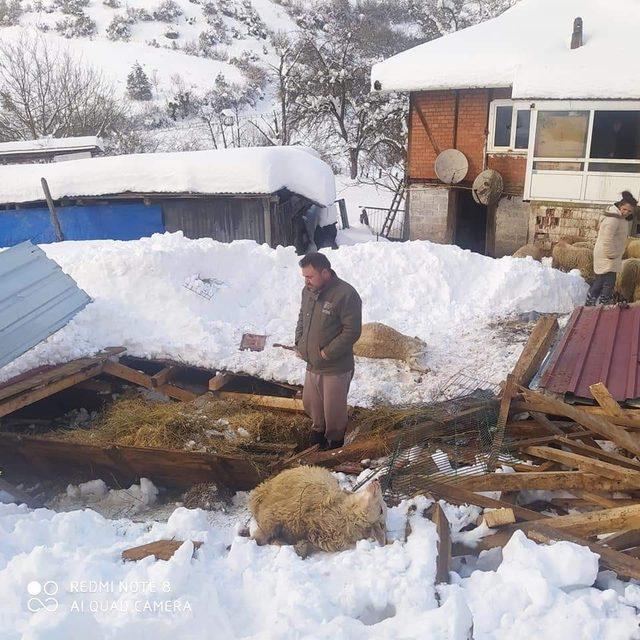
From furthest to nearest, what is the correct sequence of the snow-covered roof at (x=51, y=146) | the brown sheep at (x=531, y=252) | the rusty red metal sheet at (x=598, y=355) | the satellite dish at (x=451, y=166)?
the snow-covered roof at (x=51, y=146)
the satellite dish at (x=451, y=166)
the brown sheep at (x=531, y=252)
the rusty red metal sheet at (x=598, y=355)

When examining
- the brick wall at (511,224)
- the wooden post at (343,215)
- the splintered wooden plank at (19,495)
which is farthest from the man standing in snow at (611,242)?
the wooden post at (343,215)

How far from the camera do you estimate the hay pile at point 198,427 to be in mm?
5441

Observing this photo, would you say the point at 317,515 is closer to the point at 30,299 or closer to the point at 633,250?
the point at 30,299

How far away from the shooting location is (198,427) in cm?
564

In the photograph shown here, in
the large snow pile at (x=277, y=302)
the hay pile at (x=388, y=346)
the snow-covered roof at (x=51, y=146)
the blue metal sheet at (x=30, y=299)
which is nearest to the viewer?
the blue metal sheet at (x=30, y=299)

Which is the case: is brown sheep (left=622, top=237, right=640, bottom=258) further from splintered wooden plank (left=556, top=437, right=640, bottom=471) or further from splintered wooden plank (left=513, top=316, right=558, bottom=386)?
splintered wooden plank (left=556, top=437, right=640, bottom=471)

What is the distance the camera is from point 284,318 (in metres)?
7.96

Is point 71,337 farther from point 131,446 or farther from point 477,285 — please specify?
point 477,285

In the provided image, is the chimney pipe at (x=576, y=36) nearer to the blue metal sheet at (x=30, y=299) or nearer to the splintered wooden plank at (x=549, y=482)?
the splintered wooden plank at (x=549, y=482)

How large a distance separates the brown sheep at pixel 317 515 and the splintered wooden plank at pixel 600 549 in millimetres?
1005

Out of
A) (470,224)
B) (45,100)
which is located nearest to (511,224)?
(470,224)

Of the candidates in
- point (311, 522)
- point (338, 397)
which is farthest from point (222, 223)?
point (311, 522)

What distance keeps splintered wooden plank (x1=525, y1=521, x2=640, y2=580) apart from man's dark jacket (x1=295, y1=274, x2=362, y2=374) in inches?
79.8

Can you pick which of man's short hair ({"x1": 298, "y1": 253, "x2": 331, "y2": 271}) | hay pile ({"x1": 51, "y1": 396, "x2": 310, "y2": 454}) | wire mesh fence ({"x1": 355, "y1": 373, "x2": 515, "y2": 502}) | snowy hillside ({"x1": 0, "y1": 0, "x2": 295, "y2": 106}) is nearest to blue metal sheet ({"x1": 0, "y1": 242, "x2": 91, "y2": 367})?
hay pile ({"x1": 51, "y1": 396, "x2": 310, "y2": 454})
